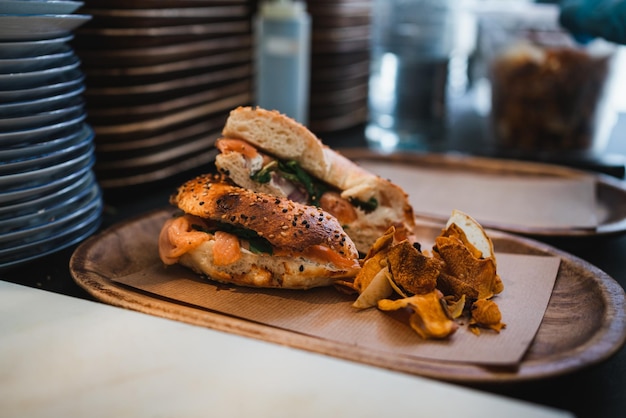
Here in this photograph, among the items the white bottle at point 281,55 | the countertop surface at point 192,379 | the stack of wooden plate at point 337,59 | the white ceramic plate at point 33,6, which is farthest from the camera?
the stack of wooden plate at point 337,59

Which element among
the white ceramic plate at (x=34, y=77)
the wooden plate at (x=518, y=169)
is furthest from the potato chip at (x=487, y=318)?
the white ceramic plate at (x=34, y=77)

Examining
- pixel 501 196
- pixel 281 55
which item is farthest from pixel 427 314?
pixel 281 55

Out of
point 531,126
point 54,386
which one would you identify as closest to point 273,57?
point 531,126

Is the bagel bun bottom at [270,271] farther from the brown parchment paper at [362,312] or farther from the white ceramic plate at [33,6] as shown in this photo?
the white ceramic plate at [33,6]

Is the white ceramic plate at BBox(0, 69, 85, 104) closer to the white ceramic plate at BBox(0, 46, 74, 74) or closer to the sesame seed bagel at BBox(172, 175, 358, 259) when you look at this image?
the white ceramic plate at BBox(0, 46, 74, 74)

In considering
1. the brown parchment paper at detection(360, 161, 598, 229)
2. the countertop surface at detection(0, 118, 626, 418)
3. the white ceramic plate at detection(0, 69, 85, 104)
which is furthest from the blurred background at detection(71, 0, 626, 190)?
the countertop surface at detection(0, 118, 626, 418)

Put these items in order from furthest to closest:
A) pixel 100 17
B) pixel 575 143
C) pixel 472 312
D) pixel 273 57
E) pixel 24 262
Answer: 1. pixel 575 143
2. pixel 273 57
3. pixel 100 17
4. pixel 24 262
5. pixel 472 312

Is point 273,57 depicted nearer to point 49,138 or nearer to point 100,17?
point 100,17
